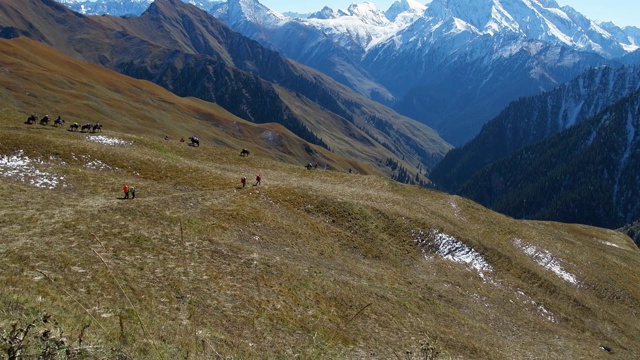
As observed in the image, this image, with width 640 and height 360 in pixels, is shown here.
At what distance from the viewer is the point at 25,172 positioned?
4288 cm

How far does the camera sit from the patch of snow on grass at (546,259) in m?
62.4

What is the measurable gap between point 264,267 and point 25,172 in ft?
88.6

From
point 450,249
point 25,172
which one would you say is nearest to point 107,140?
point 25,172

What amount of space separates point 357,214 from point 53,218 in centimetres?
3286

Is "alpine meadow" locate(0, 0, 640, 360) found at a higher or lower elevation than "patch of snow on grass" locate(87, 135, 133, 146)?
higher

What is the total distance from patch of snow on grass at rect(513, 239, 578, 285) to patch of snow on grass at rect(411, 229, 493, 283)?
1312 cm

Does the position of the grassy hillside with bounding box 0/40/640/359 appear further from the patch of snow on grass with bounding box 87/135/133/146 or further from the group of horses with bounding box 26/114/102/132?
the group of horses with bounding box 26/114/102/132

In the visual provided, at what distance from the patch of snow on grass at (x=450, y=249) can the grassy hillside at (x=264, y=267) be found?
178mm

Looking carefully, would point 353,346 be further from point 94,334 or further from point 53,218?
point 53,218

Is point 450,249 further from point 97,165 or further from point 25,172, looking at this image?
point 25,172

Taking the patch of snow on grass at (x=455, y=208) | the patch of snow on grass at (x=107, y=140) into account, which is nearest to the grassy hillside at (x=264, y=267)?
the patch of snow on grass at (x=107, y=140)

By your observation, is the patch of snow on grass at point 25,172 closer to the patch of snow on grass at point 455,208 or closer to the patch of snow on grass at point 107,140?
the patch of snow on grass at point 107,140

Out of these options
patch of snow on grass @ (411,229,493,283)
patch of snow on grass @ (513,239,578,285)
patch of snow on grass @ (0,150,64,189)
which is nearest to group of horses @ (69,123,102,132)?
patch of snow on grass @ (0,150,64,189)

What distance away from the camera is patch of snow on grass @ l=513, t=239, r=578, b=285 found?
205ft
